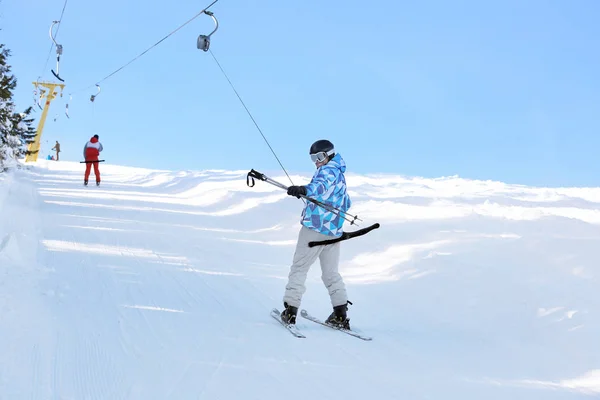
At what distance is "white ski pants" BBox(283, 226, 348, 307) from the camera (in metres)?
5.46

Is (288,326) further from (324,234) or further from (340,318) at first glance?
(324,234)

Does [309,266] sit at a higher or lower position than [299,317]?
higher

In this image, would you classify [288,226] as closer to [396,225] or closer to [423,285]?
[396,225]

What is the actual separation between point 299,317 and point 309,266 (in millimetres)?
885

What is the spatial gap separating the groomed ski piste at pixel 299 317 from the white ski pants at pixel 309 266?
0.35 metres

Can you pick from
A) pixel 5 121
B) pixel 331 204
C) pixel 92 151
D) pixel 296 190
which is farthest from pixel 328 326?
pixel 5 121

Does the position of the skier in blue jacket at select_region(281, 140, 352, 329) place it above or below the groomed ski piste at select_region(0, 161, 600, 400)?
above

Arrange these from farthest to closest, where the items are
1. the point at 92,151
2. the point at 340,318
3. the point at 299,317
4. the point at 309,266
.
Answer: the point at 92,151 → the point at 299,317 → the point at 340,318 → the point at 309,266

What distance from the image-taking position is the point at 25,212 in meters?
11.5

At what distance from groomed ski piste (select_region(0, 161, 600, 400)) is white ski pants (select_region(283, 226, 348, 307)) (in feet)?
1.16

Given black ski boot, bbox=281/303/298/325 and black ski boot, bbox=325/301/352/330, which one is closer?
black ski boot, bbox=281/303/298/325

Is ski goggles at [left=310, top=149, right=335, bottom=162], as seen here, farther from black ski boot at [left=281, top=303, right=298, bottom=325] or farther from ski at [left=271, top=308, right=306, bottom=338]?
ski at [left=271, top=308, right=306, bottom=338]

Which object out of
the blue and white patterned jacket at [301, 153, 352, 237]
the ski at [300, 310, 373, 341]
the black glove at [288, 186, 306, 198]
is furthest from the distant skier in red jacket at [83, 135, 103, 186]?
the black glove at [288, 186, 306, 198]

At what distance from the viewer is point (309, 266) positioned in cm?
543
